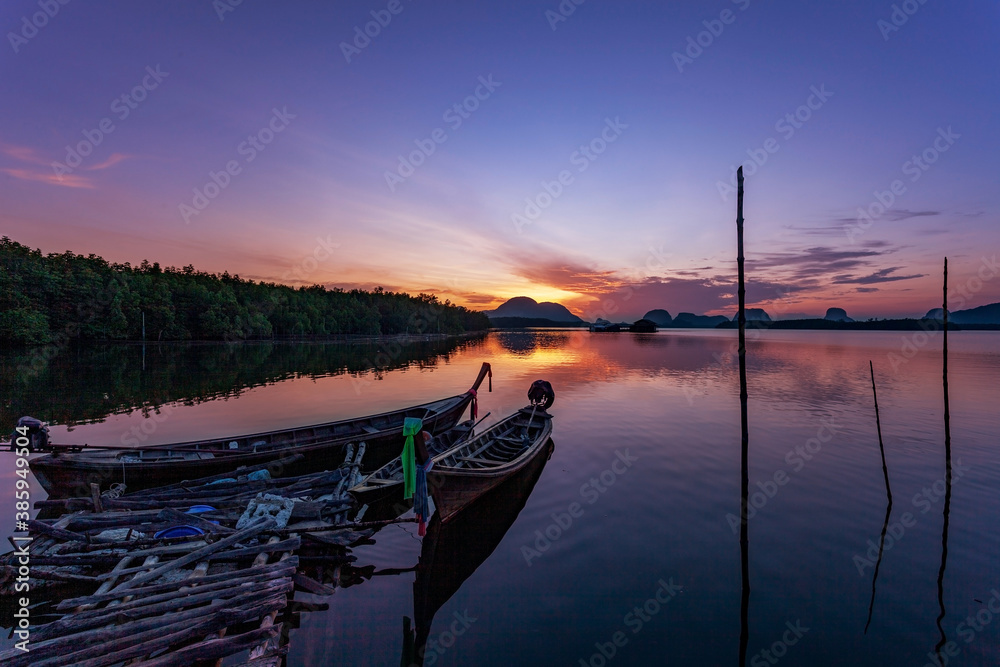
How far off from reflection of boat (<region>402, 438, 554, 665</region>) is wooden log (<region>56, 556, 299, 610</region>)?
2881mm

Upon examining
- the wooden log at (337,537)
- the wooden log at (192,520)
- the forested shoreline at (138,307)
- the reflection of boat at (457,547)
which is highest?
the forested shoreline at (138,307)

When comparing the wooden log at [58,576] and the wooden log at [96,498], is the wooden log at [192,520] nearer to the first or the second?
the wooden log at [58,576]

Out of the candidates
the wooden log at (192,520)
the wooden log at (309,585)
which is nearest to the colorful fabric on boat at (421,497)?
the wooden log at (309,585)

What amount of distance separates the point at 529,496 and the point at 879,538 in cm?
988

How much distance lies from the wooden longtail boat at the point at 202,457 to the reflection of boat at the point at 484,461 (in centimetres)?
375

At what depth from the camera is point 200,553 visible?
314 inches

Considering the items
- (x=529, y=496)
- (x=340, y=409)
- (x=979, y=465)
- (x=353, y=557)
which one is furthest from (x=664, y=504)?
(x=340, y=409)

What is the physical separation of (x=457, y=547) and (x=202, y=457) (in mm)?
10172

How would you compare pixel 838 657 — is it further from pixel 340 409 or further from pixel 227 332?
pixel 227 332

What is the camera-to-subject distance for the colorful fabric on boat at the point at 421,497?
9336 millimetres

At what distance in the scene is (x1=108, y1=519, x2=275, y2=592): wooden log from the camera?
287 inches

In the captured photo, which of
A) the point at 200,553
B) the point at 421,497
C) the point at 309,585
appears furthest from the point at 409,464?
the point at 200,553

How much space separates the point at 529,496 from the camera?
551 inches

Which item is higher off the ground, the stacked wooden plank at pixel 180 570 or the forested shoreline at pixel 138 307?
the forested shoreline at pixel 138 307
